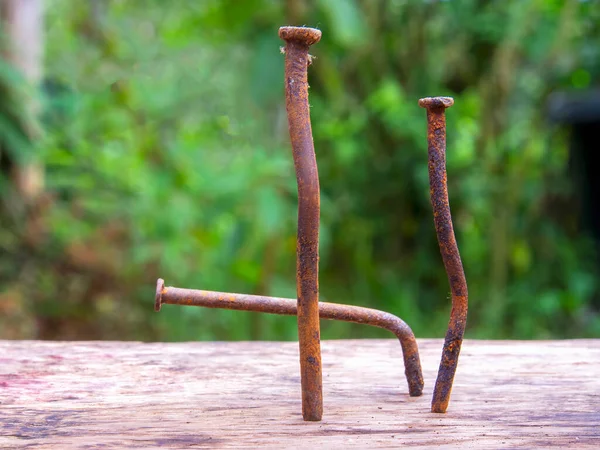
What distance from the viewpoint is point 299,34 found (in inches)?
26.2

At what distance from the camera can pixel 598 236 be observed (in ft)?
10.1

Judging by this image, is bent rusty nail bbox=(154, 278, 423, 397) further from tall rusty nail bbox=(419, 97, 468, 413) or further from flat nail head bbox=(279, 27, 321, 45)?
flat nail head bbox=(279, 27, 321, 45)

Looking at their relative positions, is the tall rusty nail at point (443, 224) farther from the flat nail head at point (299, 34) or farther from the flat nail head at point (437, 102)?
the flat nail head at point (299, 34)

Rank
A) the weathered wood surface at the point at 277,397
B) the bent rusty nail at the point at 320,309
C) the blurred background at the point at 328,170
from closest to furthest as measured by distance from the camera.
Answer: the weathered wood surface at the point at 277,397, the bent rusty nail at the point at 320,309, the blurred background at the point at 328,170

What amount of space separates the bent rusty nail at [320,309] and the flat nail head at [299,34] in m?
0.28

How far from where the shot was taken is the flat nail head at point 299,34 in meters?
0.66

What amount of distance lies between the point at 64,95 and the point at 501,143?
5.70ft

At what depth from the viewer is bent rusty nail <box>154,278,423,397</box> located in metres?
0.77

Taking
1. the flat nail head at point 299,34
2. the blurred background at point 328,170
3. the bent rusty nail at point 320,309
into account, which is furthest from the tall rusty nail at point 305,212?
the blurred background at point 328,170

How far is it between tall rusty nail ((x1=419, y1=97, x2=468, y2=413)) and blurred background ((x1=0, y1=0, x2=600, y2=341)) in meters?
1.75

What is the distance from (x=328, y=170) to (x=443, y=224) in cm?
231

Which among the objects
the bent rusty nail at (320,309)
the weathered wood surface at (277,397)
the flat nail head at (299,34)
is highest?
the flat nail head at (299,34)

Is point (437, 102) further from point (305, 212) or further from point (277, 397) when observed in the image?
point (277, 397)

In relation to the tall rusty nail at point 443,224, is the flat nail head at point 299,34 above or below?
above
